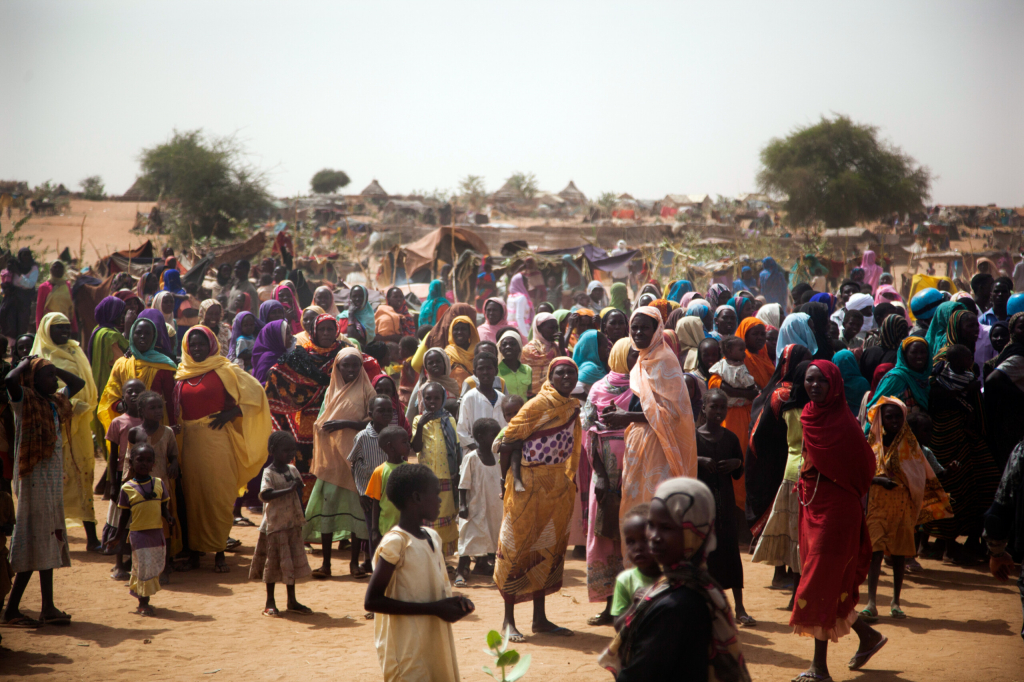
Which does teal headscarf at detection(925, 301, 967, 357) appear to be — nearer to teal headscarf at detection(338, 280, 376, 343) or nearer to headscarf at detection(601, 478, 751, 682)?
headscarf at detection(601, 478, 751, 682)

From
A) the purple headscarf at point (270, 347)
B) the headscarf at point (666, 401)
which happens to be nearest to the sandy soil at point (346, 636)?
the headscarf at point (666, 401)

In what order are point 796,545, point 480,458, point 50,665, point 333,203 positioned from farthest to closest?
point 333,203 < point 480,458 < point 796,545 < point 50,665

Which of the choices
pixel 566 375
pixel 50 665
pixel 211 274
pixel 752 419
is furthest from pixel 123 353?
pixel 211 274

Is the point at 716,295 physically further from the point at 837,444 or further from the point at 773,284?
the point at 837,444

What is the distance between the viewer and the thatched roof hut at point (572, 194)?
58062mm

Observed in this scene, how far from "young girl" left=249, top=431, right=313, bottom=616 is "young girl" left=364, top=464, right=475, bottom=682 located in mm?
2631

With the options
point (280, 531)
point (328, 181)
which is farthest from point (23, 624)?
point (328, 181)

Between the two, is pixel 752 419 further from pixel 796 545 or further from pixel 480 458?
pixel 480 458

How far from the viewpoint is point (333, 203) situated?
5044 centimetres

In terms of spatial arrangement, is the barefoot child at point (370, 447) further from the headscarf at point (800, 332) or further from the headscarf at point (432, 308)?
the headscarf at point (432, 308)

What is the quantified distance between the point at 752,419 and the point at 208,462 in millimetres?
4570

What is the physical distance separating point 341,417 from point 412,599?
3503mm

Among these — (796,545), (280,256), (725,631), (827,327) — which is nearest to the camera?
(725,631)

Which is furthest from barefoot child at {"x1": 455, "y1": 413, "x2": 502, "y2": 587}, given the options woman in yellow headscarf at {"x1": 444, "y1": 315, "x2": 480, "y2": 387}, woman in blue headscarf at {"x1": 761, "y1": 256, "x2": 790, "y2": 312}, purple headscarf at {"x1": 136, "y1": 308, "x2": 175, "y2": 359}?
woman in blue headscarf at {"x1": 761, "y1": 256, "x2": 790, "y2": 312}
